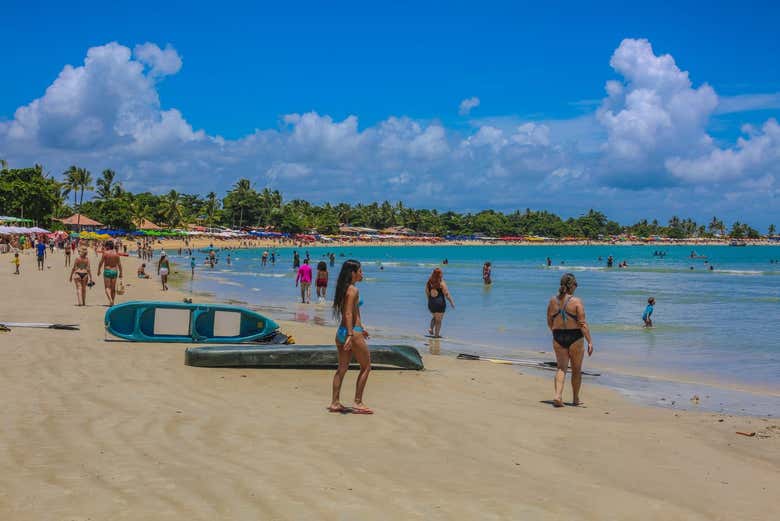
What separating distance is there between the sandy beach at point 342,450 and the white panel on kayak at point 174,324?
5.44 ft

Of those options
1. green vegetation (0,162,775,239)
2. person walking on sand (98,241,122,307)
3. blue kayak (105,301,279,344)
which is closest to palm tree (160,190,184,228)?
green vegetation (0,162,775,239)

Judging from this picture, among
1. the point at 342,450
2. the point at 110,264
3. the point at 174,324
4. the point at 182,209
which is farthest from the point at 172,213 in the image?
the point at 342,450

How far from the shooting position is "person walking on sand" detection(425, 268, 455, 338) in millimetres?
13797

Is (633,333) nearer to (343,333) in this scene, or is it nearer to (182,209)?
(343,333)

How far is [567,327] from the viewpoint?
25.6 feet

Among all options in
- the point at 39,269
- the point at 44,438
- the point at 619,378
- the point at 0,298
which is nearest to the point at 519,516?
the point at 44,438

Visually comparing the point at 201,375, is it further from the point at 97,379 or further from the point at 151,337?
the point at 151,337

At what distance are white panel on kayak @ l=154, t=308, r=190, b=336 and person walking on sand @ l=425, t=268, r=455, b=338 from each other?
483 centimetres

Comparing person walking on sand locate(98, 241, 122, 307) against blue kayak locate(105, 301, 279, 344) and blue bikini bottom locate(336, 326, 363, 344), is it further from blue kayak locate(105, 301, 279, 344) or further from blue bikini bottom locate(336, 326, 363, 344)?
blue bikini bottom locate(336, 326, 363, 344)

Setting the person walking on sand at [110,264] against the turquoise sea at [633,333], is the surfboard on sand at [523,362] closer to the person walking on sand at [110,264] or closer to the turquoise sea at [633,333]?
the turquoise sea at [633,333]

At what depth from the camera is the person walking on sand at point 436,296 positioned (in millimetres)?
13797

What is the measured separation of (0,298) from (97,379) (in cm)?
1208

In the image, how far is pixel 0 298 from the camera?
1777 centimetres

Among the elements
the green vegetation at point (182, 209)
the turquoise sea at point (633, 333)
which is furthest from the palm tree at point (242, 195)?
the turquoise sea at point (633, 333)
